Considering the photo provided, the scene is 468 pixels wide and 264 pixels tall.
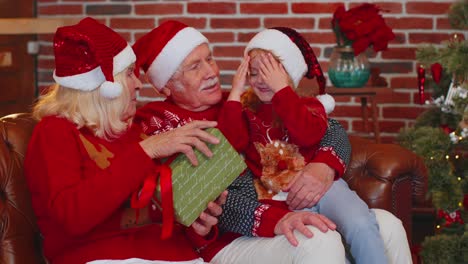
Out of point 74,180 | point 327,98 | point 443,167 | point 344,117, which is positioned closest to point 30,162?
point 74,180

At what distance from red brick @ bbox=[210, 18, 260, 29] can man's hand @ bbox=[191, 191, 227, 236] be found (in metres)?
2.10

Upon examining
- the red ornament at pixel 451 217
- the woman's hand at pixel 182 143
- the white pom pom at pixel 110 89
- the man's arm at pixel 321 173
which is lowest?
the red ornament at pixel 451 217

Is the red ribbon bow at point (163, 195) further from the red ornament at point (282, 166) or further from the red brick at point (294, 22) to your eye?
the red brick at point (294, 22)

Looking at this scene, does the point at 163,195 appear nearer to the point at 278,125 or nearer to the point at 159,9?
the point at 278,125

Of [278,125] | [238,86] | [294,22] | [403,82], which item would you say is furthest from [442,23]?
[238,86]

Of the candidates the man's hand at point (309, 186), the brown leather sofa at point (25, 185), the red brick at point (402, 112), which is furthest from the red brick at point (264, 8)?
the man's hand at point (309, 186)

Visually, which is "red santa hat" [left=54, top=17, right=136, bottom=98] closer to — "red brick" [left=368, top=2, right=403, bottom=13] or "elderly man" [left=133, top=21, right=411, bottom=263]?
"elderly man" [left=133, top=21, right=411, bottom=263]

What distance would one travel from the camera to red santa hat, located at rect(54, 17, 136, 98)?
2.06 metres

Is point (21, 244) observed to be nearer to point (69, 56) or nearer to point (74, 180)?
point (74, 180)

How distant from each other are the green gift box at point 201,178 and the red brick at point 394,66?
2.15m

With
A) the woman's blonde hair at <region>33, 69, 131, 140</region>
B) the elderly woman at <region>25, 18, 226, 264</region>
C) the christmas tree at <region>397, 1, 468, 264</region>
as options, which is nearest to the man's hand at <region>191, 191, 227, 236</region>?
the elderly woman at <region>25, 18, 226, 264</region>

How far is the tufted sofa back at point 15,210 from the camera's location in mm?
2172

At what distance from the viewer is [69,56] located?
2088 mm

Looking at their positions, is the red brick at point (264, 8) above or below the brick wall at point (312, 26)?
above
